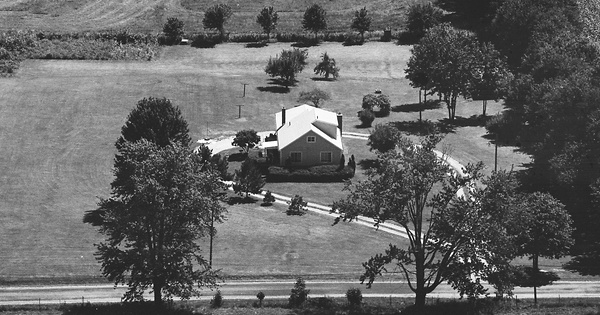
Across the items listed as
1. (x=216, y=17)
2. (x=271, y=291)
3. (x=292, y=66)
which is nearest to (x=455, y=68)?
(x=292, y=66)

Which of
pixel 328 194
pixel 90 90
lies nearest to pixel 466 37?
pixel 328 194

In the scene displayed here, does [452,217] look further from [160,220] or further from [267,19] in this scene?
[267,19]

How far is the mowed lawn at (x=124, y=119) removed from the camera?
108 metres

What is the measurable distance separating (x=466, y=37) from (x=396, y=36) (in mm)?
31666

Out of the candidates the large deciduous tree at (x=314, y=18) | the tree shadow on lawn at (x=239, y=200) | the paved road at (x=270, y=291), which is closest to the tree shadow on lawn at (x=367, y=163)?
the tree shadow on lawn at (x=239, y=200)

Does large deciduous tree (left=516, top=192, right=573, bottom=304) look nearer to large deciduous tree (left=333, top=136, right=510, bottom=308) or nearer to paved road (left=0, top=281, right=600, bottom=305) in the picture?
paved road (left=0, top=281, right=600, bottom=305)

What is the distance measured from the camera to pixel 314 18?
187500 mm

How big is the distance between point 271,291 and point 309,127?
39.7 metres

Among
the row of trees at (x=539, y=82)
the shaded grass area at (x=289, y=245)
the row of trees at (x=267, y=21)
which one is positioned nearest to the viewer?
the shaded grass area at (x=289, y=245)

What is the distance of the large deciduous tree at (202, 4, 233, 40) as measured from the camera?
18738cm

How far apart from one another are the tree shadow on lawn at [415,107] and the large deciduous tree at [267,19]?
37.3 m

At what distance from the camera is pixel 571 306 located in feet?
307

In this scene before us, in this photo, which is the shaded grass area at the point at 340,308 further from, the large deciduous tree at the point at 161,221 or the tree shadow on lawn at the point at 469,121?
the tree shadow on lawn at the point at 469,121

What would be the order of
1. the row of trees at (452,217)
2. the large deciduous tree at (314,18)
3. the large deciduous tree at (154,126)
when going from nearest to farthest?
the row of trees at (452,217) < the large deciduous tree at (154,126) < the large deciduous tree at (314,18)
